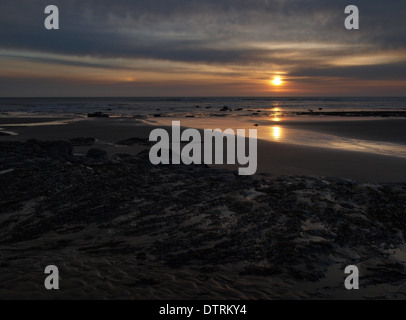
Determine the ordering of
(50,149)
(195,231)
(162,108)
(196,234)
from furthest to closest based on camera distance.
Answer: (162,108)
(50,149)
(195,231)
(196,234)

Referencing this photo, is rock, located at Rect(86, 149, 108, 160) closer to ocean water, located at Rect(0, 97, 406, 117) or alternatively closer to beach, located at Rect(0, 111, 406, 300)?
beach, located at Rect(0, 111, 406, 300)

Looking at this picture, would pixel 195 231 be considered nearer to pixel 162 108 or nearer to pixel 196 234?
pixel 196 234

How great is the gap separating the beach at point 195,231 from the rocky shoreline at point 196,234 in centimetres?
2

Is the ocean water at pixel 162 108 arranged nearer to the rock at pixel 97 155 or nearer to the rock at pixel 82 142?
the rock at pixel 82 142

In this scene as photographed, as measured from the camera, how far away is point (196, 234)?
20.6 feet

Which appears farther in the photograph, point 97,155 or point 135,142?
point 135,142

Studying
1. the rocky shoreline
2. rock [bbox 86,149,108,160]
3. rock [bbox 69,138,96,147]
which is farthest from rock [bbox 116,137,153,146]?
the rocky shoreline

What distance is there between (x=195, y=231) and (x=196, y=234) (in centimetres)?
14

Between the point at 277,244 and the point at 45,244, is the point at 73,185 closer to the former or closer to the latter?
the point at 45,244

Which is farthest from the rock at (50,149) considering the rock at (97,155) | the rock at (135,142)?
the rock at (135,142)

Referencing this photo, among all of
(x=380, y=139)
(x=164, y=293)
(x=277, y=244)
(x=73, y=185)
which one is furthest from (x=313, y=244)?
(x=380, y=139)

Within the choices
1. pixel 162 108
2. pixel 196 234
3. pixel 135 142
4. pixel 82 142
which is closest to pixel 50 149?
pixel 82 142

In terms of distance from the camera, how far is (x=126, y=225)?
→ 6715 millimetres

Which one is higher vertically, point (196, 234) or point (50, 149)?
point (50, 149)
